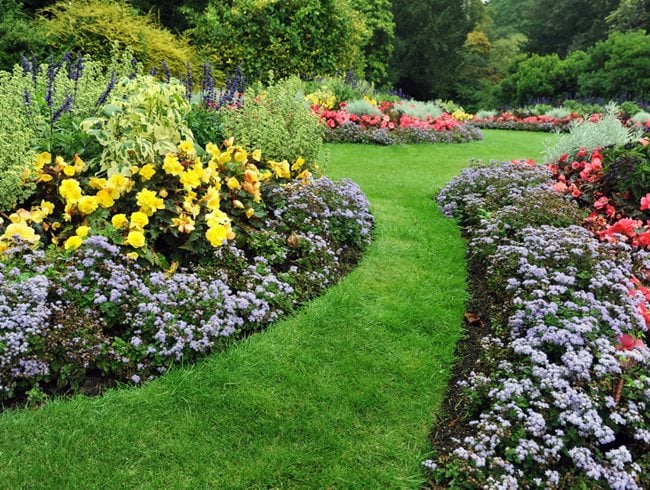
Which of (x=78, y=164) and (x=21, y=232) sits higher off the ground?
(x=78, y=164)

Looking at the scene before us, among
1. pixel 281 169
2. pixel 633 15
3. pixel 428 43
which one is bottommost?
pixel 281 169

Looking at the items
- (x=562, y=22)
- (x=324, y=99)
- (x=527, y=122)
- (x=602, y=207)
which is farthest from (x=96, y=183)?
(x=562, y=22)

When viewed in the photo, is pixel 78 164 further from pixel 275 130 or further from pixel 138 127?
pixel 275 130

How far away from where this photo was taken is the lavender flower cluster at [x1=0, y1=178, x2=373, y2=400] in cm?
258

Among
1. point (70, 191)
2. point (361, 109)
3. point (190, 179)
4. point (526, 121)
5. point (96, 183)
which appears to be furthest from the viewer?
point (526, 121)

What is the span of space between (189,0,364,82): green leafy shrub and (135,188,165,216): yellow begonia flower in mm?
10179

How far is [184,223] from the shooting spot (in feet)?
11.1

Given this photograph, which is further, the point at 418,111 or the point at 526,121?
the point at 526,121

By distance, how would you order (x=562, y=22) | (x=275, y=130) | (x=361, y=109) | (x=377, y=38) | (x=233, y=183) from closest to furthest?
(x=233, y=183) < (x=275, y=130) < (x=361, y=109) < (x=377, y=38) < (x=562, y=22)

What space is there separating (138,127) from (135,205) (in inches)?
23.9

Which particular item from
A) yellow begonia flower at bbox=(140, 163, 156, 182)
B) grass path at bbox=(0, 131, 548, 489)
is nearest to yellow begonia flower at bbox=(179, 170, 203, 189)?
yellow begonia flower at bbox=(140, 163, 156, 182)

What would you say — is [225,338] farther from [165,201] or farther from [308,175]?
[308,175]

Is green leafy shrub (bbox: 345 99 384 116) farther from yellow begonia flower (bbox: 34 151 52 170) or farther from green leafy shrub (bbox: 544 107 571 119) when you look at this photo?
green leafy shrub (bbox: 544 107 571 119)

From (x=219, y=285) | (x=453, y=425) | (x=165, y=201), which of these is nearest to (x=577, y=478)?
(x=453, y=425)
